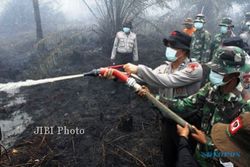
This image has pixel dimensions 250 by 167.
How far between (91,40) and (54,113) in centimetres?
730

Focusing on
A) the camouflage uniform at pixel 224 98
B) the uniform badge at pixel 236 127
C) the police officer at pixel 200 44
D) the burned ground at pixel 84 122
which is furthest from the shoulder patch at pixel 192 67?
the police officer at pixel 200 44

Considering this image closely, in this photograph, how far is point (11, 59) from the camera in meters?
10.9

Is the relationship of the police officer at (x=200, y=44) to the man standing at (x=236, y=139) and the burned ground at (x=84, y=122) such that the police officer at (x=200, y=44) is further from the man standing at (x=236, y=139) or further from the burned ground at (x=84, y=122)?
the man standing at (x=236, y=139)

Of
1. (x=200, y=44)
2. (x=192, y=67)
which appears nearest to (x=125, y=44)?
(x=200, y=44)

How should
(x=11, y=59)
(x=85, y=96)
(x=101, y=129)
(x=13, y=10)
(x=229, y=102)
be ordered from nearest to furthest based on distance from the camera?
(x=229, y=102)
(x=101, y=129)
(x=85, y=96)
(x=11, y=59)
(x=13, y=10)

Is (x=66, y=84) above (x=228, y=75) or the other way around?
the other way around

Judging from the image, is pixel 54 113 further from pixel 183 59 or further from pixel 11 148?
pixel 183 59

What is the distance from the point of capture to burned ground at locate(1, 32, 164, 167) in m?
4.06

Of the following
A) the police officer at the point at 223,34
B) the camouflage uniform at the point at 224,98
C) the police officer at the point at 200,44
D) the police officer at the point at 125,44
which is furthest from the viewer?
the police officer at the point at 125,44

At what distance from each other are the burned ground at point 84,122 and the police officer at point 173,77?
566mm

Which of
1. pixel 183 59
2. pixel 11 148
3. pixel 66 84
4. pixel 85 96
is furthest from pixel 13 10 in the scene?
pixel 183 59

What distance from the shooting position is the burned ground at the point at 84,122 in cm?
406

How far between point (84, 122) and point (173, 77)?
2.96 meters

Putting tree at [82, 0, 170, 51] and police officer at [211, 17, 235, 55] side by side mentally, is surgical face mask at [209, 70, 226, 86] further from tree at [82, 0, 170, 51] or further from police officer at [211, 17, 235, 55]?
tree at [82, 0, 170, 51]
